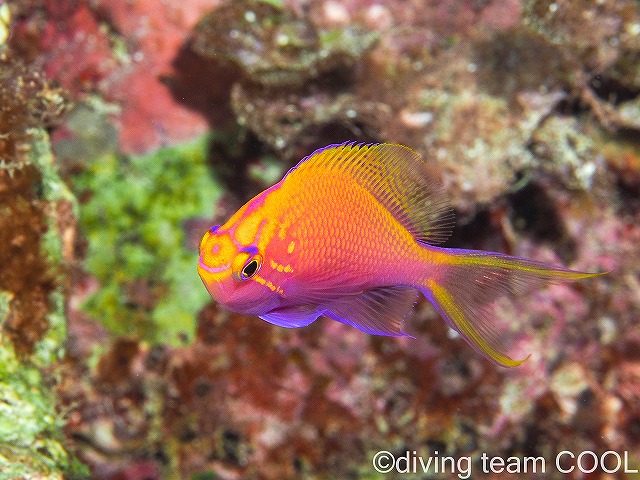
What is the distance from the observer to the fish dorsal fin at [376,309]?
213 centimetres

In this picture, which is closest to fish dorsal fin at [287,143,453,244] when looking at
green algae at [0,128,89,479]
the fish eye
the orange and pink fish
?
the orange and pink fish

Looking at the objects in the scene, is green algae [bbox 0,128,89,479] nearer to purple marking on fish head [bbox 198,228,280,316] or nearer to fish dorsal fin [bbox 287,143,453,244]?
purple marking on fish head [bbox 198,228,280,316]

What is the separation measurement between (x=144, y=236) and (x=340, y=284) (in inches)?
124

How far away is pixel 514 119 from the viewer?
4125 millimetres

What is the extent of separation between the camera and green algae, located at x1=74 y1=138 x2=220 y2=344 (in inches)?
179

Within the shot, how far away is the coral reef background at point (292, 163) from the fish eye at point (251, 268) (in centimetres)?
235

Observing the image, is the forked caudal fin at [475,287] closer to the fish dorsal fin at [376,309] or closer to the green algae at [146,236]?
the fish dorsal fin at [376,309]

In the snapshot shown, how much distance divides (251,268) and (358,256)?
1.42 ft

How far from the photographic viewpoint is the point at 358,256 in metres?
1.99

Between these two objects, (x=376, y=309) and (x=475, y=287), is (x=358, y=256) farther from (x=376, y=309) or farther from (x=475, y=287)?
(x=475, y=287)

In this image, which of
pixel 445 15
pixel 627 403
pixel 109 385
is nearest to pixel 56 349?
pixel 109 385

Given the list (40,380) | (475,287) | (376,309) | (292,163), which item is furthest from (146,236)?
(475,287)

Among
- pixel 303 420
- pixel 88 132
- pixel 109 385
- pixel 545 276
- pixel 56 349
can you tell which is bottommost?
pixel 303 420

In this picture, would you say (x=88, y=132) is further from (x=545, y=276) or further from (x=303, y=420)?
(x=545, y=276)
